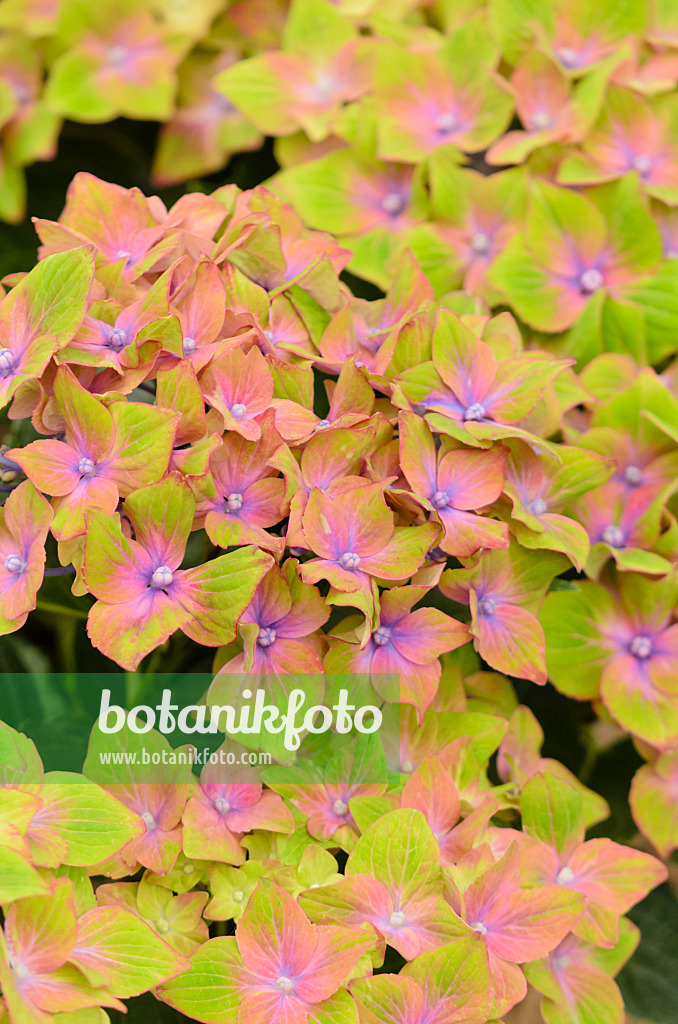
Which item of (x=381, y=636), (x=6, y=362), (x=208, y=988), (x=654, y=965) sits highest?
(x=6, y=362)

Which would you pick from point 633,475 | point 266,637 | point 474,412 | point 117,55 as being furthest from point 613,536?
point 117,55

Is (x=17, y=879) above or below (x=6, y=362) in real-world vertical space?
below

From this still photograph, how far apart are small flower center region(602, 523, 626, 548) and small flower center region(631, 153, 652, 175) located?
0.28 metres

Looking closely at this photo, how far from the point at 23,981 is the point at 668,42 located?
0.75 meters

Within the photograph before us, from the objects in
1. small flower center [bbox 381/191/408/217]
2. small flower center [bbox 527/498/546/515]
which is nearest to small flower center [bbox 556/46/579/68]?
small flower center [bbox 381/191/408/217]

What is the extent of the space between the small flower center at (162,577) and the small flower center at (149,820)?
0.12 meters

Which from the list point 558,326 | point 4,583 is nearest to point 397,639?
point 4,583

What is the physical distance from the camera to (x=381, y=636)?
472mm

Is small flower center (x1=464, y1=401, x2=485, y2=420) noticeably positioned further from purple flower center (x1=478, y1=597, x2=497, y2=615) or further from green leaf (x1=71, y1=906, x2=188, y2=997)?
green leaf (x1=71, y1=906, x2=188, y2=997)

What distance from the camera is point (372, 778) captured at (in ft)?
1.61

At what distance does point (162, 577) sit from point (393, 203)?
429mm

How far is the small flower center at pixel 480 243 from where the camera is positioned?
0.71 m

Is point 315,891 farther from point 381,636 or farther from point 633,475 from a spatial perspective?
point 633,475

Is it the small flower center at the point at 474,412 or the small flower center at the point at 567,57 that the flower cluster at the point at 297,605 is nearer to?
the small flower center at the point at 474,412
